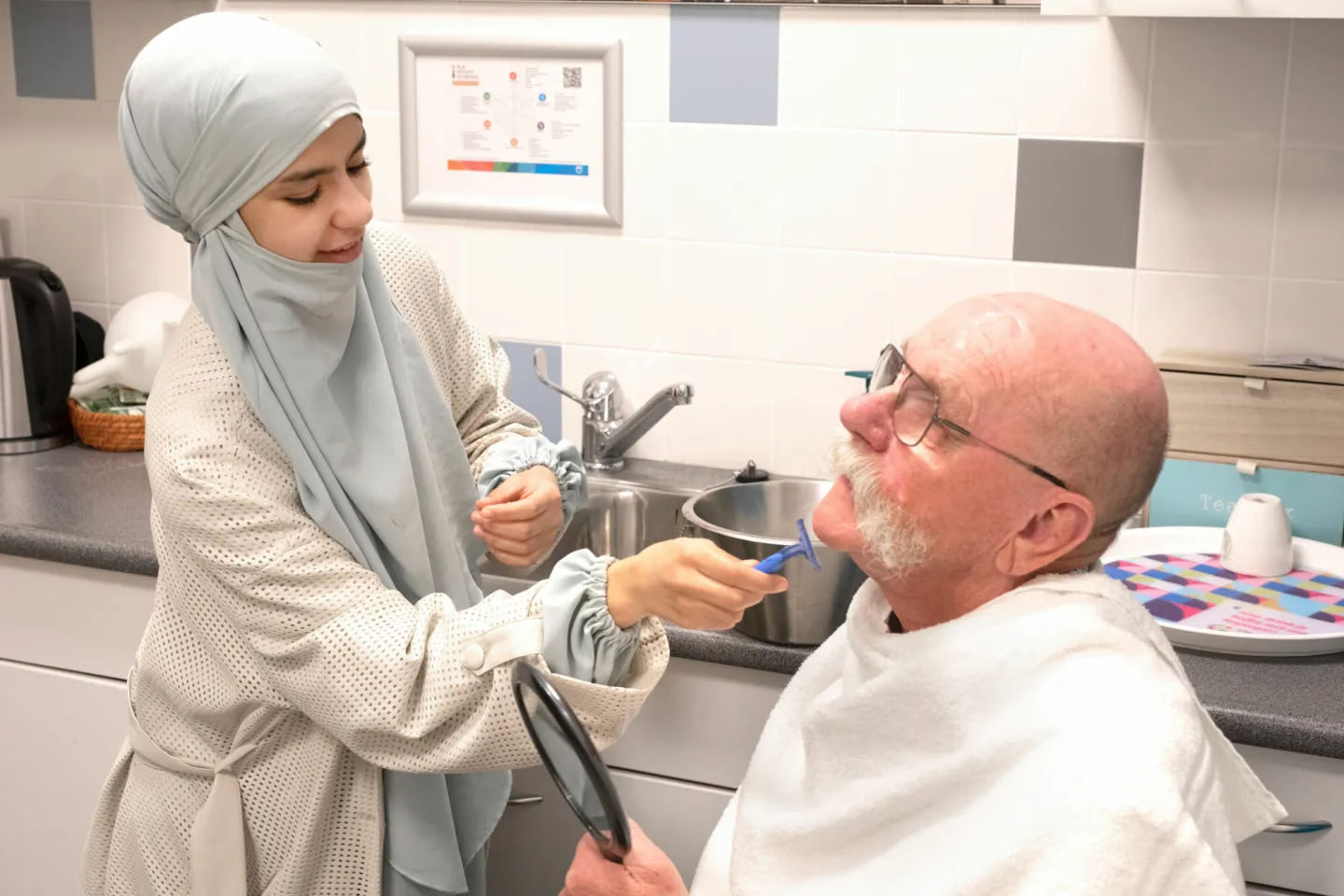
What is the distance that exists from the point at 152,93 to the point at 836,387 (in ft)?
4.02

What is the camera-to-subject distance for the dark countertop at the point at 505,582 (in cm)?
157

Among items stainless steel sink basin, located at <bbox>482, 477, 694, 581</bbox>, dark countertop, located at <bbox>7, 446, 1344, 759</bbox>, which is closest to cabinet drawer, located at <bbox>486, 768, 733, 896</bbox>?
dark countertop, located at <bbox>7, 446, 1344, 759</bbox>

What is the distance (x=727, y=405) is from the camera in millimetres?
2418

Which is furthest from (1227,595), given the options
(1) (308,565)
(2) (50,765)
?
(2) (50,765)

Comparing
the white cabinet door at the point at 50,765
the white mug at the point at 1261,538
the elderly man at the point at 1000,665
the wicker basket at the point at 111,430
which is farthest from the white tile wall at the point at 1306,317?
the wicker basket at the point at 111,430

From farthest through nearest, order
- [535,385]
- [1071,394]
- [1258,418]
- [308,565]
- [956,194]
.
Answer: [535,385] → [956,194] → [1258,418] → [308,565] → [1071,394]

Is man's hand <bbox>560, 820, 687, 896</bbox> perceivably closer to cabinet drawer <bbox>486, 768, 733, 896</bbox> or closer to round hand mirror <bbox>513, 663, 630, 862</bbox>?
round hand mirror <bbox>513, 663, 630, 862</bbox>

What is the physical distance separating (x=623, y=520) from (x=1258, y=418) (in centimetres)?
97

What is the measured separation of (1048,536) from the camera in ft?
4.10

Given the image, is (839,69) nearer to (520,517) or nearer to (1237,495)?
(1237,495)

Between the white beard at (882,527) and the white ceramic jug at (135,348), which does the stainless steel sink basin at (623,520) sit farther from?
the white beard at (882,527)

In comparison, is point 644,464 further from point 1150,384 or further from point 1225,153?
point 1150,384

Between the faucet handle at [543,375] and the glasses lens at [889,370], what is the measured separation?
1.09 meters

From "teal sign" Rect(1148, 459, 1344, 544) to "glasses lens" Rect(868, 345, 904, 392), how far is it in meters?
0.79
